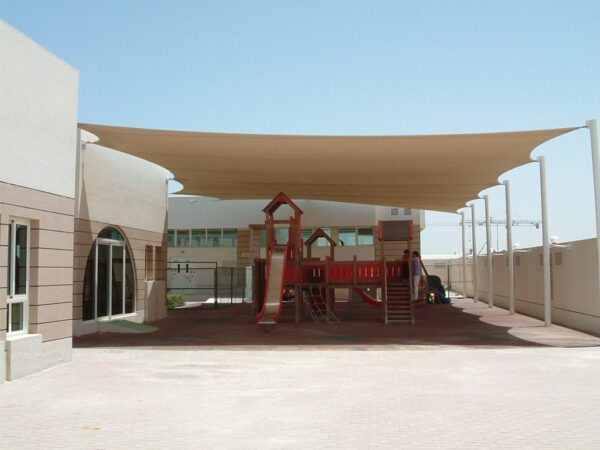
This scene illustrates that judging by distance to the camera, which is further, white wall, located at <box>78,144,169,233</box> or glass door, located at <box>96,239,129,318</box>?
glass door, located at <box>96,239,129,318</box>

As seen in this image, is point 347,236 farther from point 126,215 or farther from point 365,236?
point 126,215

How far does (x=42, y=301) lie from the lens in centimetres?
927

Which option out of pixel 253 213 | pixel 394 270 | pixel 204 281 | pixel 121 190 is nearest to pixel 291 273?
pixel 394 270

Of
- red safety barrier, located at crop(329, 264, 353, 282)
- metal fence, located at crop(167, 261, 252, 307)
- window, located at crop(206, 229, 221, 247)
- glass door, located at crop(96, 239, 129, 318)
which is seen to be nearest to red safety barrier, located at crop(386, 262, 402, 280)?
red safety barrier, located at crop(329, 264, 353, 282)

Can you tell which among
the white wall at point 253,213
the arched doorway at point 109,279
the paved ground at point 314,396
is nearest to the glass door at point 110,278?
the arched doorway at point 109,279

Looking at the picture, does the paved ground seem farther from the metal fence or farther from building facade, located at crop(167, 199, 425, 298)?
the metal fence

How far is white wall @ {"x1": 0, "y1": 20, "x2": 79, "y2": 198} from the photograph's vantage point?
8.42m

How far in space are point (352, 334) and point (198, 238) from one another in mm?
17235

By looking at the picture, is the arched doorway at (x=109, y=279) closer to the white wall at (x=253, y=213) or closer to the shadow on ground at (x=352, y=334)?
the shadow on ground at (x=352, y=334)

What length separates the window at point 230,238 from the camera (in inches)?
1188

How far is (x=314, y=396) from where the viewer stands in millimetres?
7453

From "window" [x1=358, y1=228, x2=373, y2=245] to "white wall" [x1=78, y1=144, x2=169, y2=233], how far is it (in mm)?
11168

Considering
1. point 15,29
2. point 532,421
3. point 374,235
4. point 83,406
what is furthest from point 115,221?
point 374,235

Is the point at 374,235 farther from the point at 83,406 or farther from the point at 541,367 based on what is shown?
the point at 83,406
